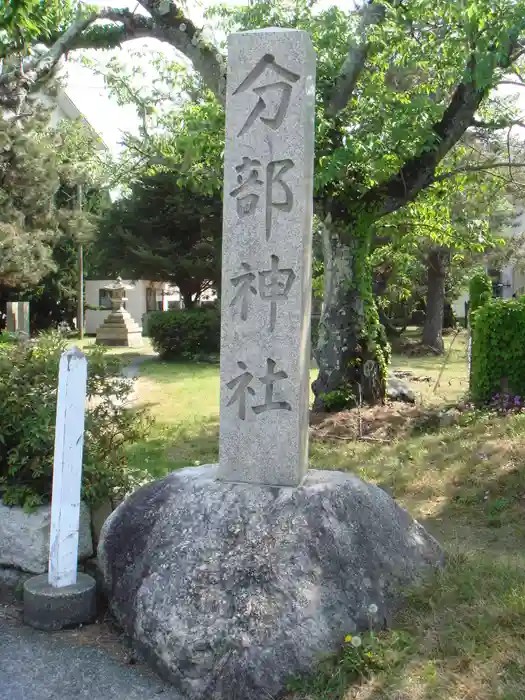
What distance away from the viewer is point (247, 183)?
148 inches

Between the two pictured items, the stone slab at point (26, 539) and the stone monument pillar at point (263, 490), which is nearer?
the stone monument pillar at point (263, 490)

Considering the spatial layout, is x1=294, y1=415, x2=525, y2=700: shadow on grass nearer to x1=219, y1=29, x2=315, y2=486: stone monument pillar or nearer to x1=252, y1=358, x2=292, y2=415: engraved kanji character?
x1=219, y1=29, x2=315, y2=486: stone monument pillar

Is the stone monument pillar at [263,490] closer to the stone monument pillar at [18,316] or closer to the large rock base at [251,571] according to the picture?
the large rock base at [251,571]

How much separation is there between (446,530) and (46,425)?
10.8 ft

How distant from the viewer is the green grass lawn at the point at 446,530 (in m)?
2.82

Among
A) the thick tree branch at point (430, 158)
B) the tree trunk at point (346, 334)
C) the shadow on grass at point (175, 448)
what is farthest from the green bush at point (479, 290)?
the shadow on grass at point (175, 448)

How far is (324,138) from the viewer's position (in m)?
8.30

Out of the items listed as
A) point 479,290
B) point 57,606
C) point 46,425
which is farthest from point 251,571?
point 479,290

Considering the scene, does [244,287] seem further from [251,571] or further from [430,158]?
[430,158]

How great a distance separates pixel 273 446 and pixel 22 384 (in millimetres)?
1757

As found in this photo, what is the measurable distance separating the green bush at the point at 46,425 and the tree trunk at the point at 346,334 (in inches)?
217

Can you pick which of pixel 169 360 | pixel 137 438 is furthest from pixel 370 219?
pixel 169 360

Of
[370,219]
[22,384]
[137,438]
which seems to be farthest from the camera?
[370,219]

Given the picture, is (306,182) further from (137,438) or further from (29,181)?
(29,181)
